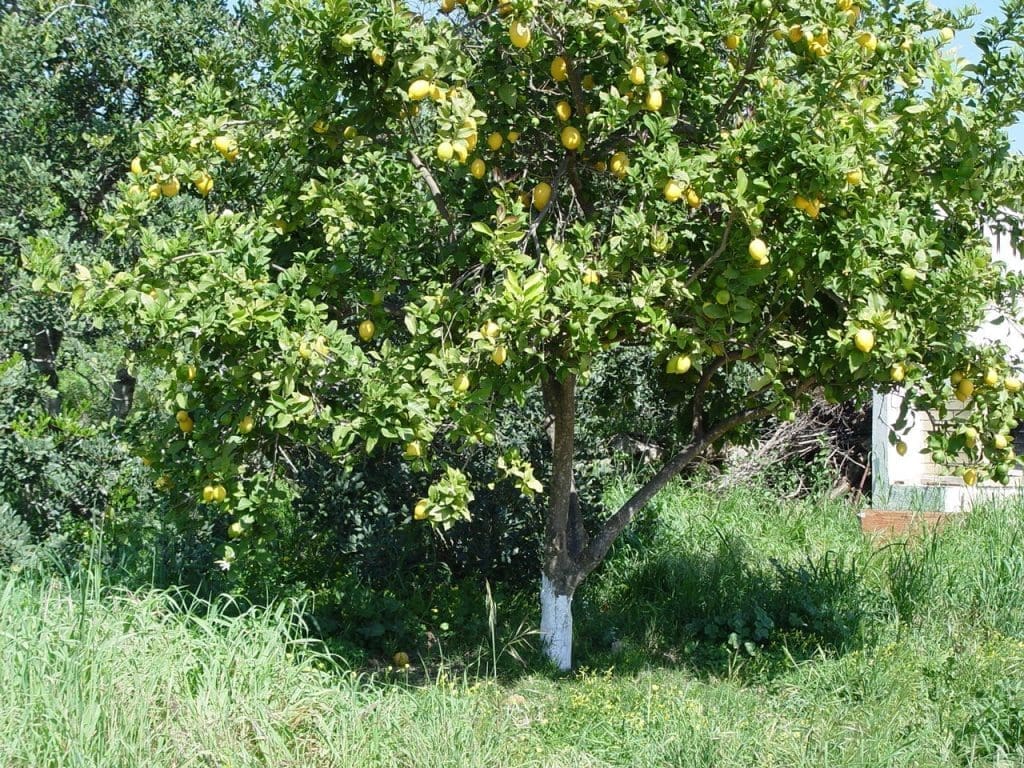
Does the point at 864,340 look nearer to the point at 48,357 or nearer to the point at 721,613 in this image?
the point at 721,613

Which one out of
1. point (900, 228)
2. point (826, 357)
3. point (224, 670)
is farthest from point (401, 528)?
point (900, 228)

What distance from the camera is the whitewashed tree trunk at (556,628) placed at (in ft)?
16.9

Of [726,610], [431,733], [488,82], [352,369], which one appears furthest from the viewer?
[726,610]

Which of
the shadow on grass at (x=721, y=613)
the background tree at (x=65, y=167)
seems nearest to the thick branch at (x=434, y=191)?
the background tree at (x=65, y=167)

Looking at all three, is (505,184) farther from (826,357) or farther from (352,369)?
(826,357)

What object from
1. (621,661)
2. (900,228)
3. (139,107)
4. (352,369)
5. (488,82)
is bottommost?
(621,661)

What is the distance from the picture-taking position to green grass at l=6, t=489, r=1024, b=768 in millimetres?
3596

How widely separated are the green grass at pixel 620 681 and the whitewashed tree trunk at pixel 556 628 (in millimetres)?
116

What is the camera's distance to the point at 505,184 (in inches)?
179

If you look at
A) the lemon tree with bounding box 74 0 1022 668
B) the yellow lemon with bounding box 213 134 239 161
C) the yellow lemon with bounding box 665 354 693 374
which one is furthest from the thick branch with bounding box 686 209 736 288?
the yellow lemon with bounding box 213 134 239 161

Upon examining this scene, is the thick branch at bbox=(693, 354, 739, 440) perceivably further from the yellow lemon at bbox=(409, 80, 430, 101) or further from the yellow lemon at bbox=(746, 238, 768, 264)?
the yellow lemon at bbox=(409, 80, 430, 101)

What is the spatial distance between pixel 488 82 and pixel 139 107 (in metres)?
2.78

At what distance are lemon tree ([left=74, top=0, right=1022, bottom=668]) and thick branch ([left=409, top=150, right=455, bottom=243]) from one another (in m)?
0.02

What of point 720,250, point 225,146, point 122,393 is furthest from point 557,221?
point 122,393
